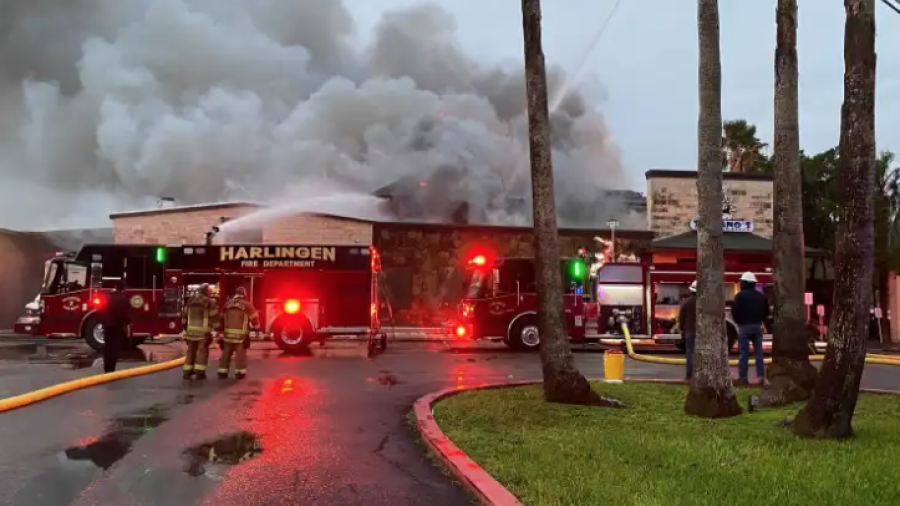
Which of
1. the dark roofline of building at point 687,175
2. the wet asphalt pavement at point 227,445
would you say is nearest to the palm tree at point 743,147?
the dark roofline of building at point 687,175

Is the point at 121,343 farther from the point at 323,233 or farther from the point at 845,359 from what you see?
the point at 323,233

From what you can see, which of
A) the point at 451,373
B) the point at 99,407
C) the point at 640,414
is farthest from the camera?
the point at 451,373

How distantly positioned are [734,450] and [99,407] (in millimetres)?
6596

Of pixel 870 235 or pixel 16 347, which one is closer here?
pixel 870 235

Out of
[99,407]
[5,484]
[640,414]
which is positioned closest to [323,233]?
[99,407]

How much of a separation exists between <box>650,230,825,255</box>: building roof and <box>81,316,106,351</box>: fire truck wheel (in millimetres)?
16847

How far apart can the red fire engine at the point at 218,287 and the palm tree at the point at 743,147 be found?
2738 cm

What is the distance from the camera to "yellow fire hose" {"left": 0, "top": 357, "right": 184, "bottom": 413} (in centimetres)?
833

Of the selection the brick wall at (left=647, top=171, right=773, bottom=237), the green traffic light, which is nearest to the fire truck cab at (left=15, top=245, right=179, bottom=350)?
the green traffic light

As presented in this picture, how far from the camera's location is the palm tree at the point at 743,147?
39.2 m

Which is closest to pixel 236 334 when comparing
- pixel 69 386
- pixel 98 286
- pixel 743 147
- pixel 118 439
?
pixel 69 386

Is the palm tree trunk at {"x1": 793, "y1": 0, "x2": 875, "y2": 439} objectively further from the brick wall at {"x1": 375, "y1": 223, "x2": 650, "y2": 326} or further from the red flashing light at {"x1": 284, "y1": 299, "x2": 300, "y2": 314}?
the brick wall at {"x1": 375, "y1": 223, "x2": 650, "y2": 326}

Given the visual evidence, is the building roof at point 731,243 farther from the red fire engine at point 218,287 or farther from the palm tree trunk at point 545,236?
the palm tree trunk at point 545,236

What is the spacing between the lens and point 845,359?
6.23m
